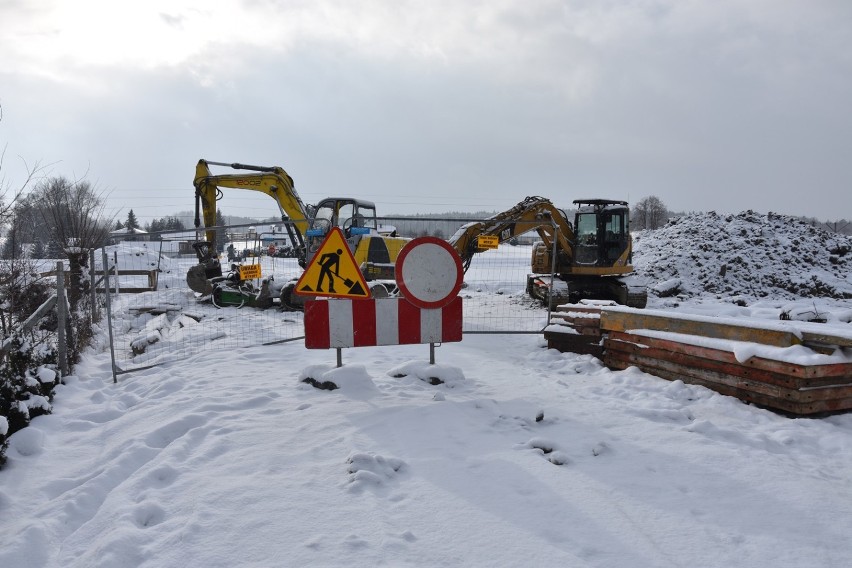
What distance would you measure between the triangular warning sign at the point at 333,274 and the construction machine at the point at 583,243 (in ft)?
26.9

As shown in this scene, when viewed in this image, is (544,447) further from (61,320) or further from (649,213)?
(649,213)

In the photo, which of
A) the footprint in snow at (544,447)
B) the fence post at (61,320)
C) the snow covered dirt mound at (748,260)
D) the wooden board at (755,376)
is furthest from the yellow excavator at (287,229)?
the snow covered dirt mound at (748,260)

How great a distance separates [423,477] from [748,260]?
864 inches

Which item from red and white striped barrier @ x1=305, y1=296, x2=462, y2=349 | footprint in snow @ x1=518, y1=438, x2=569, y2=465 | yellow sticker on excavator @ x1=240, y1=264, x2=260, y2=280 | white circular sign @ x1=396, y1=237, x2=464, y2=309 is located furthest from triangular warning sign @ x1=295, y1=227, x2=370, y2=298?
yellow sticker on excavator @ x1=240, y1=264, x2=260, y2=280

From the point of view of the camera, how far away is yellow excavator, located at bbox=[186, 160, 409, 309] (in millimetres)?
13664

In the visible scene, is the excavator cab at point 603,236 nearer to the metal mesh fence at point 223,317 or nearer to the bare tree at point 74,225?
the metal mesh fence at point 223,317

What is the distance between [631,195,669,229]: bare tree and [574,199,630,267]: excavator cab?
54394mm

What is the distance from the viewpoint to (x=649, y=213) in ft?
230

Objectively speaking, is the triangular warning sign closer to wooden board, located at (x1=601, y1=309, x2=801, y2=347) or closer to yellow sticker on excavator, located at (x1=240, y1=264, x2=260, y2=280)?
wooden board, located at (x1=601, y1=309, x2=801, y2=347)

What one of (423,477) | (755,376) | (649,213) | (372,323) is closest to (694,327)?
(755,376)

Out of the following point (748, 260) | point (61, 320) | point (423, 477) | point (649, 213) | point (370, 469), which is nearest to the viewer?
point (423, 477)

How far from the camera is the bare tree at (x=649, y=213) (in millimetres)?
66312

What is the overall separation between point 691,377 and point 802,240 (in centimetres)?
2199

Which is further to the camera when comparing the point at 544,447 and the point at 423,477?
the point at 544,447
